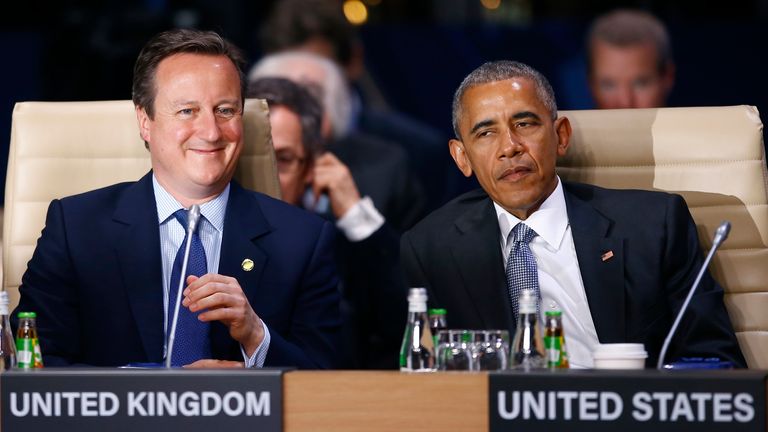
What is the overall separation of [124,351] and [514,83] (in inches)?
42.1

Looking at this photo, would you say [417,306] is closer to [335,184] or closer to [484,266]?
[484,266]

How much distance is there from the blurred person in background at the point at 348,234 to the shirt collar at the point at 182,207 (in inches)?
37.8

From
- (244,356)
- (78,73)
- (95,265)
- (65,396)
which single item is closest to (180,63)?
(95,265)

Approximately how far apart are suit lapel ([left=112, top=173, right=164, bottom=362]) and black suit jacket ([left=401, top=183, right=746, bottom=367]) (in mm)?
608

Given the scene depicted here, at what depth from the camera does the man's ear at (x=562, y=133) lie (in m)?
3.16

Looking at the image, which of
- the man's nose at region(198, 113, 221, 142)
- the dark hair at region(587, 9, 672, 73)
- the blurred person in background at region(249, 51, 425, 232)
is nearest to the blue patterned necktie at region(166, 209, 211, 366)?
the man's nose at region(198, 113, 221, 142)

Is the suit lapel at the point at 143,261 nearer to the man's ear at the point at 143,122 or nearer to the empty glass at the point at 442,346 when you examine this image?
the man's ear at the point at 143,122

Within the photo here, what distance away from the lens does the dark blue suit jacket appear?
3.01 metres

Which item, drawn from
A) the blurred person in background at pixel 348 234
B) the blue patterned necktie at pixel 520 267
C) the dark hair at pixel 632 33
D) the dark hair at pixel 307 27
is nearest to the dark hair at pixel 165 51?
the blue patterned necktie at pixel 520 267

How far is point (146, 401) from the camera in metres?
2.18

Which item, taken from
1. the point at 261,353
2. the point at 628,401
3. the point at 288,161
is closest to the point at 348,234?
the point at 288,161

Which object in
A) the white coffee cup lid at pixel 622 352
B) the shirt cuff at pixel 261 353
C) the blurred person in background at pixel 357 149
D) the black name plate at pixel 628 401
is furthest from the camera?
the blurred person in background at pixel 357 149

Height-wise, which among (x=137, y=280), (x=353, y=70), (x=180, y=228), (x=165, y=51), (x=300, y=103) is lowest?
(x=137, y=280)

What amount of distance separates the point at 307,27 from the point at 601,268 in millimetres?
2553
